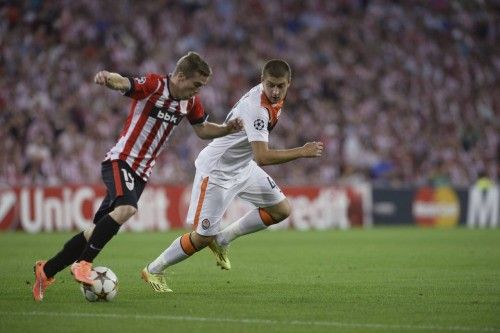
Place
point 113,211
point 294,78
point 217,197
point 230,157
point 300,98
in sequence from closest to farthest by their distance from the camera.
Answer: point 113,211 < point 217,197 < point 230,157 < point 300,98 < point 294,78

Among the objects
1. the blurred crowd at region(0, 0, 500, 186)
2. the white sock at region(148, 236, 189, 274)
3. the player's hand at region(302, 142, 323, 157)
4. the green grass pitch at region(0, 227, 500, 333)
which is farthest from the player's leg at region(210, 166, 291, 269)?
the blurred crowd at region(0, 0, 500, 186)

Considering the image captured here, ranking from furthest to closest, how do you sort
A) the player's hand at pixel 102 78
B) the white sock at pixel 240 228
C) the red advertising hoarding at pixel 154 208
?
1. the red advertising hoarding at pixel 154 208
2. the white sock at pixel 240 228
3. the player's hand at pixel 102 78

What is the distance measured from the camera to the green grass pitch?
313 inches

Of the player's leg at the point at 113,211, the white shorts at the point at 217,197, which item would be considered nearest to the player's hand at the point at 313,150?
the white shorts at the point at 217,197

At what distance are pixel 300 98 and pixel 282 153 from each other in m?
19.0

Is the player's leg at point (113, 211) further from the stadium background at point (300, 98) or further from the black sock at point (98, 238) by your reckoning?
the stadium background at point (300, 98)

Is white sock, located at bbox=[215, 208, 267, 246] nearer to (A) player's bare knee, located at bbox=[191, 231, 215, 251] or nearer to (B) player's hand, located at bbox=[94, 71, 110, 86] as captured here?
(A) player's bare knee, located at bbox=[191, 231, 215, 251]

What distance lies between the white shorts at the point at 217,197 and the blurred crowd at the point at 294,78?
12750mm

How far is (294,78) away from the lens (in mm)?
29359

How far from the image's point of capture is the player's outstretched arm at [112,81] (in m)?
8.89

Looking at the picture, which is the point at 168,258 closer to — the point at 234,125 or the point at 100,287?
the point at 100,287

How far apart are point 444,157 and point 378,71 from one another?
3.81 metres

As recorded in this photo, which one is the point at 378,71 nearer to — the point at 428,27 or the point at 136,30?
the point at 428,27

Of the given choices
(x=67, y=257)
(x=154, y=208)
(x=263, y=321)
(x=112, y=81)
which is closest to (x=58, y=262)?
(x=67, y=257)
